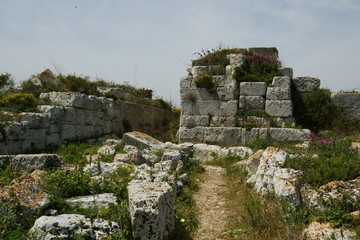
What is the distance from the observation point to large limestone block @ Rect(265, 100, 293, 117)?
12930 millimetres

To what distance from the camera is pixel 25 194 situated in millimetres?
5043

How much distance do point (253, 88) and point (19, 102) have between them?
28.0 feet

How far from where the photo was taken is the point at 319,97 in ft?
43.5

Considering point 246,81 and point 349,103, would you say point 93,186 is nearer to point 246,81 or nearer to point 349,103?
point 246,81

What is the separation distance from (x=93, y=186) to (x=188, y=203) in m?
1.91

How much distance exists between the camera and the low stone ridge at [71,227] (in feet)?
13.7

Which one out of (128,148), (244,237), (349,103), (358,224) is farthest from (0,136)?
(349,103)

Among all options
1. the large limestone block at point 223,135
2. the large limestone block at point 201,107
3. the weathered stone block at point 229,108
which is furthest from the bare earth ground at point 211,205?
the large limestone block at point 201,107

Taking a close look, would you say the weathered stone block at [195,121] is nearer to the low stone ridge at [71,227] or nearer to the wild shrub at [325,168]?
the wild shrub at [325,168]

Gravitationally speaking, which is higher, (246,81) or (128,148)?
(246,81)

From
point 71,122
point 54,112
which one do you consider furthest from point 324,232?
point 71,122

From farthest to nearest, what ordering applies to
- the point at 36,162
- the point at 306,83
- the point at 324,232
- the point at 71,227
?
1. the point at 306,83
2. the point at 36,162
3. the point at 324,232
4. the point at 71,227

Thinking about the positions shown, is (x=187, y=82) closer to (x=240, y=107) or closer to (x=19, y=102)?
(x=240, y=107)

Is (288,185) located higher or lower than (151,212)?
higher
